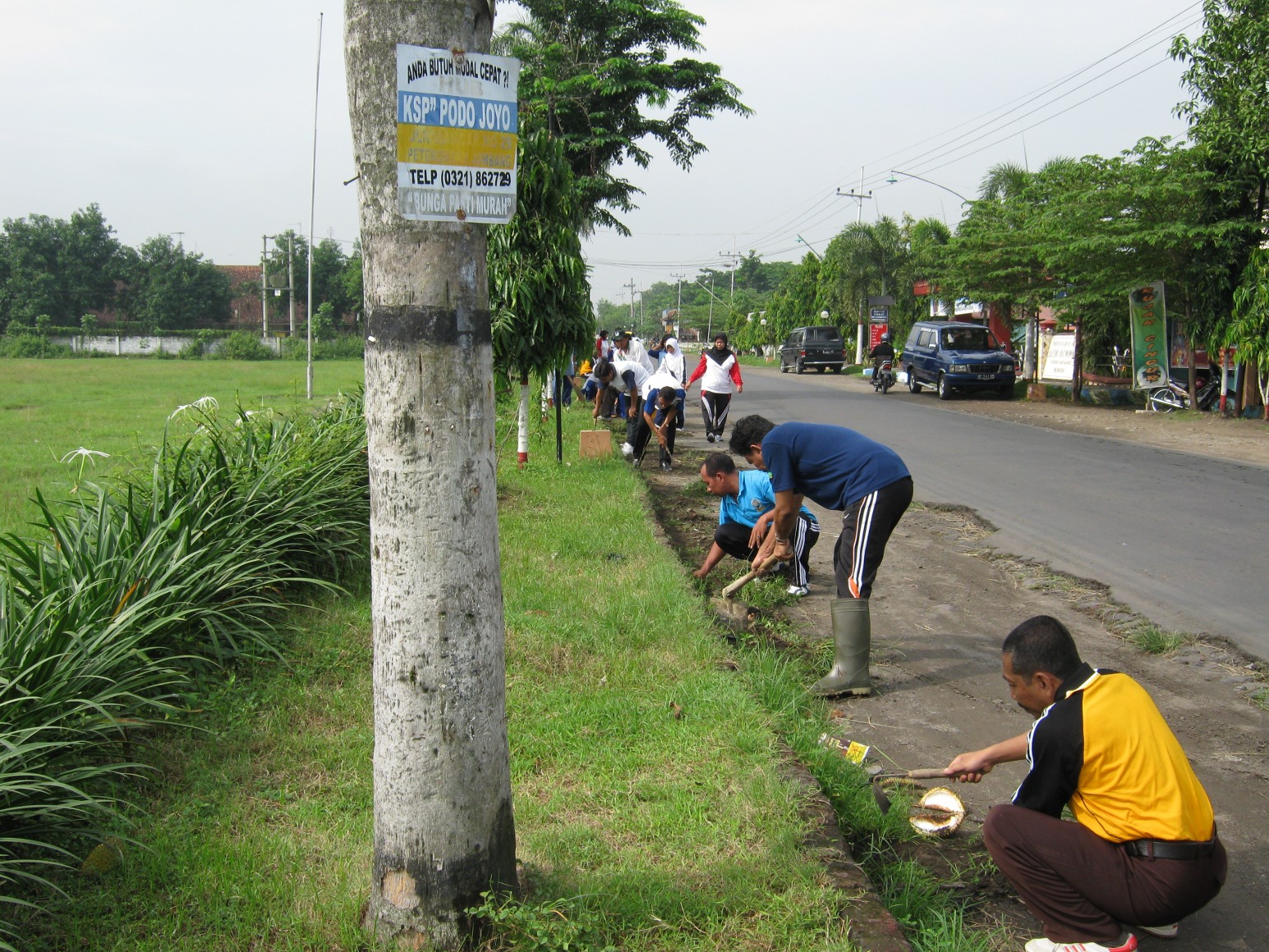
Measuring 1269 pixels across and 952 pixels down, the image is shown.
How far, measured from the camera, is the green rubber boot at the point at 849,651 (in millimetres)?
5125

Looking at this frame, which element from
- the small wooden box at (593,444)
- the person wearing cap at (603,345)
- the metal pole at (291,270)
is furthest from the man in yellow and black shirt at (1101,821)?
the metal pole at (291,270)

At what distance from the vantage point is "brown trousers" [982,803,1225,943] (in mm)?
2928

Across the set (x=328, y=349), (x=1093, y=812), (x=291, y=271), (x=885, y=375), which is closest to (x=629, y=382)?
(x=1093, y=812)

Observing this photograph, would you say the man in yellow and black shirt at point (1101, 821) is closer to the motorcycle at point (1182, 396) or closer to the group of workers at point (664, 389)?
the group of workers at point (664, 389)

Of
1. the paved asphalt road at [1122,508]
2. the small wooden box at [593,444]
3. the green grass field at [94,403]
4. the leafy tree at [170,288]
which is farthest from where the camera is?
the leafy tree at [170,288]

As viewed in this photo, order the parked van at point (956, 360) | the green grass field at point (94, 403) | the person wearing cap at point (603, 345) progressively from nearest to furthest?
1. the green grass field at point (94, 403)
2. the person wearing cap at point (603, 345)
3. the parked van at point (956, 360)

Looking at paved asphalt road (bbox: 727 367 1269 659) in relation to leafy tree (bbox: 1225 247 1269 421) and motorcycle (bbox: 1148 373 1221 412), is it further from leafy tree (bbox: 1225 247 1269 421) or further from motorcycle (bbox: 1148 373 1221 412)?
motorcycle (bbox: 1148 373 1221 412)

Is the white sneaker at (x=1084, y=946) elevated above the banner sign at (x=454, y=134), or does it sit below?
below

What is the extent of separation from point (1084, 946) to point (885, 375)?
986 inches

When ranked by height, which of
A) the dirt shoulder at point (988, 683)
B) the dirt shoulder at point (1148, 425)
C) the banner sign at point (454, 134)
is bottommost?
the dirt shoulder at point (988, 683)

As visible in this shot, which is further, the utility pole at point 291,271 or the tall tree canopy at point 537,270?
the utility pole at point 291,271

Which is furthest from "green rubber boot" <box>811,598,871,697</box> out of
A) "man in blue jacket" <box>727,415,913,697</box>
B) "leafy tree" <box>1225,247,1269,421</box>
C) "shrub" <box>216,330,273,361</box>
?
"shrub" <box>216,330,273,361</box>

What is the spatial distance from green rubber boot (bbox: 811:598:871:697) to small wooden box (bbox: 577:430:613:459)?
755cm

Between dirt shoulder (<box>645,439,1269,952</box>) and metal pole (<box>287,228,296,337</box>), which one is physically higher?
metal pole (<box>287,228,296,337</box>)
